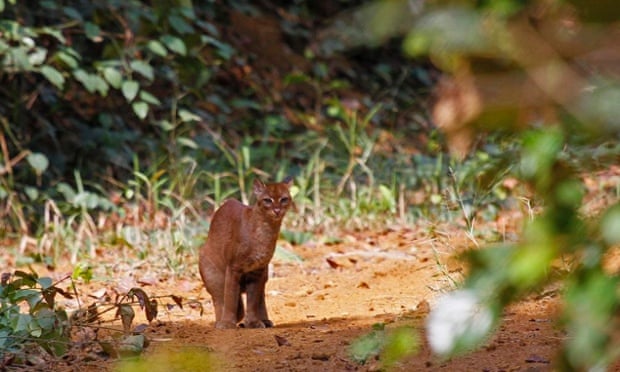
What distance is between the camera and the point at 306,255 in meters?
6.75

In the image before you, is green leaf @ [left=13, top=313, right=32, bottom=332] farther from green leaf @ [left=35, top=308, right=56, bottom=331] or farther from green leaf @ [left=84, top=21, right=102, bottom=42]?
green leaf @ [left=84, top=21, right=102, bottom=42]

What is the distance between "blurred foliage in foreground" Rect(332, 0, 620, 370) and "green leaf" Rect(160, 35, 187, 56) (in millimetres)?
6838

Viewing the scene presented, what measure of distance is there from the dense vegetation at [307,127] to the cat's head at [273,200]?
2.37 feet

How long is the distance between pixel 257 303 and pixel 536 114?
13.0 ft

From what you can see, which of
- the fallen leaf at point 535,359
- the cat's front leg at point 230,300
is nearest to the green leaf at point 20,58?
the cat's front leg at point 230,300

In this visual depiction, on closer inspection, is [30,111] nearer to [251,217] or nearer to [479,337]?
[251,217]

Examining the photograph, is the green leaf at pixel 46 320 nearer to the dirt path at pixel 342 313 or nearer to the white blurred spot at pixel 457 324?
the dirt path at pixel 342 313

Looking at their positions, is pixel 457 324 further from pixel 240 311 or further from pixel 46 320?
pixel 240 311

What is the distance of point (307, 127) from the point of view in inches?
432

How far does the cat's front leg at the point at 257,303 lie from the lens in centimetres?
490

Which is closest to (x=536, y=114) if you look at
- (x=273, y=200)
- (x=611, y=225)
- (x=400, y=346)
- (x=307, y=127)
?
(x=611, y=225)

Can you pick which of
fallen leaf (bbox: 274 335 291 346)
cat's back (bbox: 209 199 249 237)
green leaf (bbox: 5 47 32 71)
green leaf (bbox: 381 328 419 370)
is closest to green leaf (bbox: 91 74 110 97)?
green leaf (bbox: 5 47 32 71)

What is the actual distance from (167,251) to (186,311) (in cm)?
107

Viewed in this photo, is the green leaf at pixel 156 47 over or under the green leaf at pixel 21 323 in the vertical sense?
over
